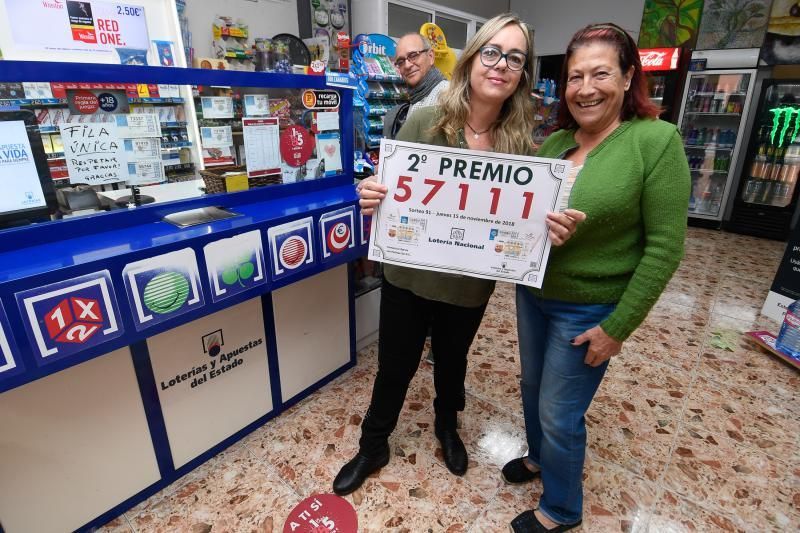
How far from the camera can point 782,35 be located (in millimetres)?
5484

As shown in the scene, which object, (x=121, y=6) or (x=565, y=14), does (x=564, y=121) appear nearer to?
(x=121, y=6)

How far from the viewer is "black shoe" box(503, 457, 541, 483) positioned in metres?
1.97

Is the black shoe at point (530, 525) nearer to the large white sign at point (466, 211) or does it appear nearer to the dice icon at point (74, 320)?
the large white sign at point (466, 211)

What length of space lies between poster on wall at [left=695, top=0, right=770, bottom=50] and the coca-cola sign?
57 centimetres

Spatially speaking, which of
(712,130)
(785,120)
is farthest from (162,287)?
(712,130)

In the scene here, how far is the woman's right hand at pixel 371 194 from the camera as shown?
A: 143cm

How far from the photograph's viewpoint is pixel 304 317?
237 cm

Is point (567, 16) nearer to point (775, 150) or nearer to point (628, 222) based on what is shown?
point (775, 150)

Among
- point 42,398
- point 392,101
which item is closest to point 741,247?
point 392,101

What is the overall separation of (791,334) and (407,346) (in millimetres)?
2868

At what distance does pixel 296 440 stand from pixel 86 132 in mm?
1622

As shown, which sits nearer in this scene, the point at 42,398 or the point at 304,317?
the point at 42,398

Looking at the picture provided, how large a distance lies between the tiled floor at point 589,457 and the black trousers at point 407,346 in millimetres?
320

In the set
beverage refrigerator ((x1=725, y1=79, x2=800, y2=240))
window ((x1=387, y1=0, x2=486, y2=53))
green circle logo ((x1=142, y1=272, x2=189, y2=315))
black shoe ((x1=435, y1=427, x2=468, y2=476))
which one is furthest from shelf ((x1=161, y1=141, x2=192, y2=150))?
beverage refrigerator ((x1=725, y1=79, x2=800, y2=240))
